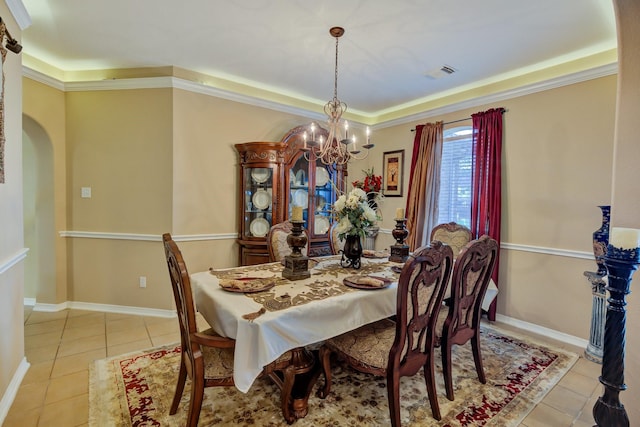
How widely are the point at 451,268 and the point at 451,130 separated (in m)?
2.73

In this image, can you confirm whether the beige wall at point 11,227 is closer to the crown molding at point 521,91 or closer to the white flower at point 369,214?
the white flower at point 369,214

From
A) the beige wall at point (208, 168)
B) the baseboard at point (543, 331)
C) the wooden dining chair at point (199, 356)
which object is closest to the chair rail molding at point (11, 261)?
the wooden dining chair at point (199, 356)

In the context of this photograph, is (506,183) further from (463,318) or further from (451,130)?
(463,318)

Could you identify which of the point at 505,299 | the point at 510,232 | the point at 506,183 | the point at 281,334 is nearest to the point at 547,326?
the point at 505,299

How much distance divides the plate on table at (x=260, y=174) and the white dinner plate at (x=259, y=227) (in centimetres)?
47

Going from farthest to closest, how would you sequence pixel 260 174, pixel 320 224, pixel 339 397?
pixel 320 224 → pixel 260 174 → pixel 339 397

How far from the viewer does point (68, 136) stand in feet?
11.1

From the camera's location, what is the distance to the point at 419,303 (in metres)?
1.70

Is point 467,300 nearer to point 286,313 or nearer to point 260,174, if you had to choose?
point 286,313

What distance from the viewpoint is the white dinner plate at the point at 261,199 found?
3732 millimetres

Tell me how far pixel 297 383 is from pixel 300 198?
241 cm

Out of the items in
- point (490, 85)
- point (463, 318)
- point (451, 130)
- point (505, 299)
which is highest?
point (490, 85)

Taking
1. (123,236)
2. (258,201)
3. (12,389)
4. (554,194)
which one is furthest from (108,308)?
(554,194)

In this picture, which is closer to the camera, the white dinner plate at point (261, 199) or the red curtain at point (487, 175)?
the red curtain at point (487, 175)
